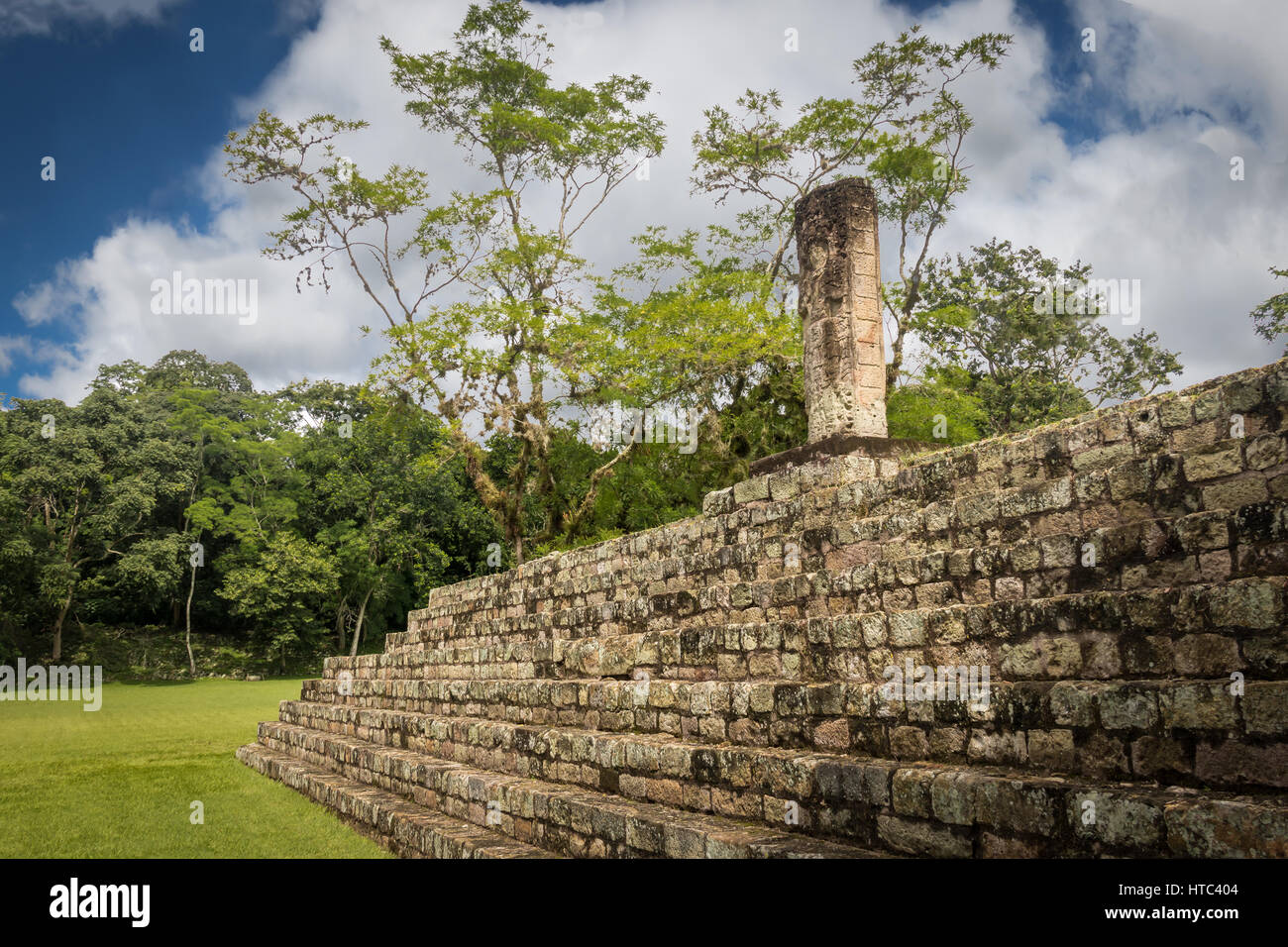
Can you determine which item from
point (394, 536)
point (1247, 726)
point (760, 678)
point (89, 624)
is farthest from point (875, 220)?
point (89, 624)

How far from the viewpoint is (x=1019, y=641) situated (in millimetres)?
3887

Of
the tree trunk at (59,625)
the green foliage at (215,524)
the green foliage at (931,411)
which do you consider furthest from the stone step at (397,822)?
the tree trunk at (59,625)

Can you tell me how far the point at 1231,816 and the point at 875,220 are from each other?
24.8 feet

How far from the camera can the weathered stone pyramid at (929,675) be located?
300cm

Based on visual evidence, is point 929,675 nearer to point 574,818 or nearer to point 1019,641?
point 1019,641

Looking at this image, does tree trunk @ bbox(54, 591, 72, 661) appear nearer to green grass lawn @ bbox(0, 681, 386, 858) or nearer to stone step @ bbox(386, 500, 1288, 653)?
green grass lawn @ bbox(0, 681, 386, 858)

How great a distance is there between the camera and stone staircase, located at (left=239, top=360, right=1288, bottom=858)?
9.82 ft

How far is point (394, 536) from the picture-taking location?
33.2 meters

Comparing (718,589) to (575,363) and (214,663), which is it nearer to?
(575,363)

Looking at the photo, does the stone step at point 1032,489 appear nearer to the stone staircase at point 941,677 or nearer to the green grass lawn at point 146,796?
the stone staircase at point 941,677

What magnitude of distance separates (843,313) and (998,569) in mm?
4531

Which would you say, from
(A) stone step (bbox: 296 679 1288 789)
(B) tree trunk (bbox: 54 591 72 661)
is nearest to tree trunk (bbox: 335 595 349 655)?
(B) tree trunk (bbox: 54 591 72 661)

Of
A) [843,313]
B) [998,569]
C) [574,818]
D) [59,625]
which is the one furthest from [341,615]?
[998,569]

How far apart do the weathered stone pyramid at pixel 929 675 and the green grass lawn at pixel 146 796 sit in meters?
0.82
